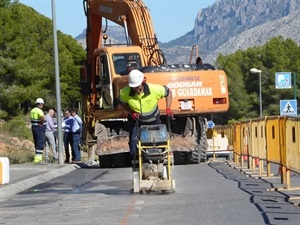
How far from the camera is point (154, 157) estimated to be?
1603 centimetres

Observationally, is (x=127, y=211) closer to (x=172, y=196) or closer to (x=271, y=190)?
(x=172, y=196)

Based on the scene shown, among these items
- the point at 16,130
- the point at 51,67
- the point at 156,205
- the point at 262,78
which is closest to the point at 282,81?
the point at 16,130

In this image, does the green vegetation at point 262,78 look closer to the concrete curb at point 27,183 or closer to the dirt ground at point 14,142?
the dirt ground at point 14,142

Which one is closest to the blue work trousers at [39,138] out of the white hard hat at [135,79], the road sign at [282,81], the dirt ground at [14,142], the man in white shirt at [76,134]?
the man in white shirt at [76,134]

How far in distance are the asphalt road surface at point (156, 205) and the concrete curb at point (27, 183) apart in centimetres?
19

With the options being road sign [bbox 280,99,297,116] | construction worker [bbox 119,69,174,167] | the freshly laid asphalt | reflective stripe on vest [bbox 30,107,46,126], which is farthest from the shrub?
construction worker [bbox 119,69,174,167]

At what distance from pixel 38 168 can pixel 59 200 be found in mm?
9819

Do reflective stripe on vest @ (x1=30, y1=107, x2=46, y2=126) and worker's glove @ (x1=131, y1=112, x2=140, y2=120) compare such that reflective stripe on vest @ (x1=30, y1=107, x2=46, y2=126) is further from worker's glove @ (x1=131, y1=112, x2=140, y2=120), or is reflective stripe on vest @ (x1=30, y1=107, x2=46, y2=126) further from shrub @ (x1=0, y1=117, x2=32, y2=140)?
shrub @ (x1=0, y1=117, x2=32, y2=140)

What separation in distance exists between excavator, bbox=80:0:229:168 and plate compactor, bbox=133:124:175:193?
33.1 ft

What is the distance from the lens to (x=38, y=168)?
25.7 meters

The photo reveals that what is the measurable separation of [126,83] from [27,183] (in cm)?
790

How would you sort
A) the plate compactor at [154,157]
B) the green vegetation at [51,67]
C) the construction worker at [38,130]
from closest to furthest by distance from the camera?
the plate compactor at [154,157] < the construction worker at [38,130] < the green vegetation at [51,67]

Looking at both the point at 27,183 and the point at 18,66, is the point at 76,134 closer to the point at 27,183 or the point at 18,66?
the point at 27,183

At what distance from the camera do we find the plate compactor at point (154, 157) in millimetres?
15992
